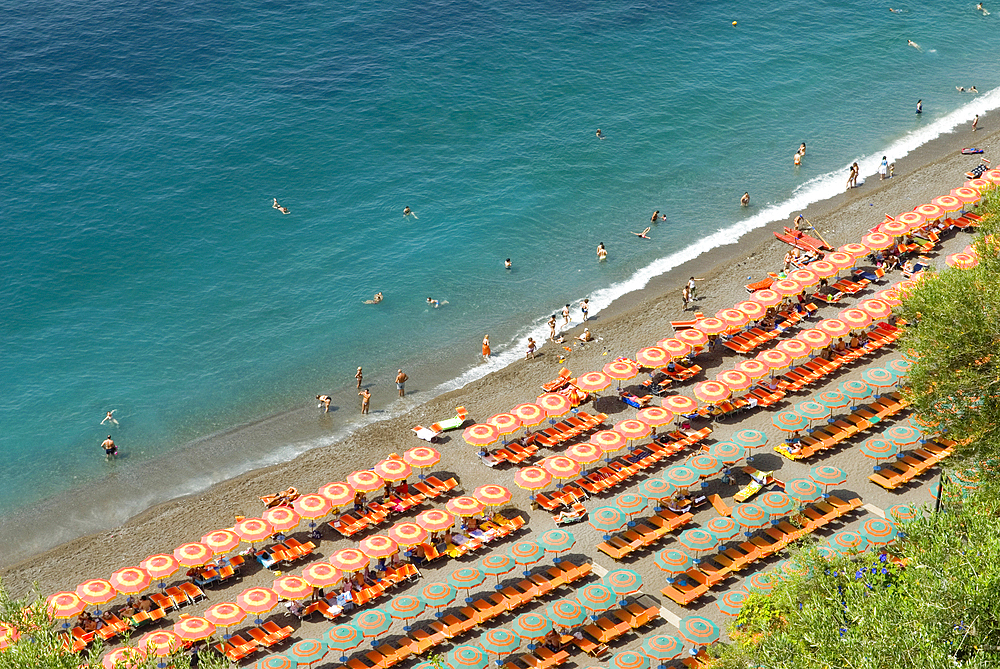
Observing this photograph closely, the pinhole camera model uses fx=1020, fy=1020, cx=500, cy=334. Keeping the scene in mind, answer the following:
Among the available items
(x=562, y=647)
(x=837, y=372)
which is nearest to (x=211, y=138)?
(x=837, y=372)

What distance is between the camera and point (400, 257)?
6538cm

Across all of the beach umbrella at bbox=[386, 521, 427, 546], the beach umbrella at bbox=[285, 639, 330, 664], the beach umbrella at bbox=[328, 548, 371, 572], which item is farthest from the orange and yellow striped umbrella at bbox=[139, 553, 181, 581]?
the beach umbrella at bbox=[386, 521, 427, 546]

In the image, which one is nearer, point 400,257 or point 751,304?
point 751,304

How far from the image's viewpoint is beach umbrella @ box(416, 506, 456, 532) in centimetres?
4041

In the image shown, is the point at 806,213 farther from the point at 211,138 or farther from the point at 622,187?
the point at 211,138

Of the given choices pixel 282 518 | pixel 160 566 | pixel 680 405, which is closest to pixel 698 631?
pixel 680 405

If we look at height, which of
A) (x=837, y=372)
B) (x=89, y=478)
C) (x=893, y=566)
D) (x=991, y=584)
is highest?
(x=991, y=584)

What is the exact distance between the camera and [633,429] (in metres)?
44.9

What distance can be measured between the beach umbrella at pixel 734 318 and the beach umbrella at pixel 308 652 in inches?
1073

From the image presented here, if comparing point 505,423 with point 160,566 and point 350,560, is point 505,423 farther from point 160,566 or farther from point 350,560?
point 160,566

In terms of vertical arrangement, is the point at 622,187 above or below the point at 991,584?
below

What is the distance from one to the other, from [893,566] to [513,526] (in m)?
16.2

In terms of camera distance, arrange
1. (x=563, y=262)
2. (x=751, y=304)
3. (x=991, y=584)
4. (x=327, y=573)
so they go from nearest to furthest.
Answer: (x=991, y=584) → (x=327, y=573) → (x=751, y=304) → (x=563, y=262)

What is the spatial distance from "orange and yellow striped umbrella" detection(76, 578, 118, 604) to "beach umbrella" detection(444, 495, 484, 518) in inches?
513
